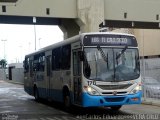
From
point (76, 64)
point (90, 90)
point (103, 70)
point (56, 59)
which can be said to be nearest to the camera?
point (90, 90)

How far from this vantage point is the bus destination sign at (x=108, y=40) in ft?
51.5

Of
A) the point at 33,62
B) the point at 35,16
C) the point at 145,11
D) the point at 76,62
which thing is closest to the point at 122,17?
the point at 145,11

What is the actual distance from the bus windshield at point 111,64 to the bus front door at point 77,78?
0.51 meters

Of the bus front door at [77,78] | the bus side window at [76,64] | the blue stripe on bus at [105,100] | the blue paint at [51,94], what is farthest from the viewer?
the blue paint at [51,94]

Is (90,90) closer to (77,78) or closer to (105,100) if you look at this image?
(105,100)

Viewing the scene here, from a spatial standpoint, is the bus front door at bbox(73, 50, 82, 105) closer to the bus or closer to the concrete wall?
the bus

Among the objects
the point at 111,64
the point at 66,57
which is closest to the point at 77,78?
the point at 111,64

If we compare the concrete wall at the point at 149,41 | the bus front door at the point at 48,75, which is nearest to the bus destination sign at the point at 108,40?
the bus front door at the point at 48,75

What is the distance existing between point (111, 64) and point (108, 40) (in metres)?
0.96

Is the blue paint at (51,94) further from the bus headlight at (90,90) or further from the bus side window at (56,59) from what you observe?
the bus headlight at (90,90)

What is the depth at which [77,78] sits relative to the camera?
15906 mm

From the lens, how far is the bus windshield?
1528 centimetres

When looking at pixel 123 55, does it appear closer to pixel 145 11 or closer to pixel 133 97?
pixel 133 97

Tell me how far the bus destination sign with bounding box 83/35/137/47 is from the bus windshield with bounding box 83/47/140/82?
8.4 inches
